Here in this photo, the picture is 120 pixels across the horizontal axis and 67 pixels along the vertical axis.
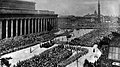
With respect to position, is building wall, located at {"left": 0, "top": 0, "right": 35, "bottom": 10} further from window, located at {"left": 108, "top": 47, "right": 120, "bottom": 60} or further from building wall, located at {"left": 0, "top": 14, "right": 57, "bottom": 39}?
window, located at {"left": 108, "top": 47, "right": 120, "bottom": 60}

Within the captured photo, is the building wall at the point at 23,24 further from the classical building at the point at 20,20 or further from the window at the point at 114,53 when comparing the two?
the window at the point at 114,53

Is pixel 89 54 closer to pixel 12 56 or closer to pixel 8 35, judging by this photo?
pixel 12 56

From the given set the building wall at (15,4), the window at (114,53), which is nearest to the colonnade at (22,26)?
the building wall at (15,4)

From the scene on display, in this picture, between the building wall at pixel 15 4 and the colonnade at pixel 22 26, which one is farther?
the building wall at pixel 15 4

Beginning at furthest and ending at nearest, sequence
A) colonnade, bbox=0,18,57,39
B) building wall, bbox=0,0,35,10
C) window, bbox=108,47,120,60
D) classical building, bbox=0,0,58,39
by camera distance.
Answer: building wall, bbox=0,0,35,10 < colonnade, bbox=0,18,57,39 < classical building, bbox=0,0,58,39 < window, bbox=108,47,120,60

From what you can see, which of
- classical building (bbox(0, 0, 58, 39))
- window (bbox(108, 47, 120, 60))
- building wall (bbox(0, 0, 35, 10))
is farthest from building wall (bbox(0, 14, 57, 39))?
window (bbox(108, 47, 120, 60))

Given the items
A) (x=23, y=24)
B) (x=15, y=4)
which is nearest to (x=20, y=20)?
(x=23, y=24)

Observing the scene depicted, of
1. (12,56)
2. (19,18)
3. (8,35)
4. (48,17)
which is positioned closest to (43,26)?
(48,17)
